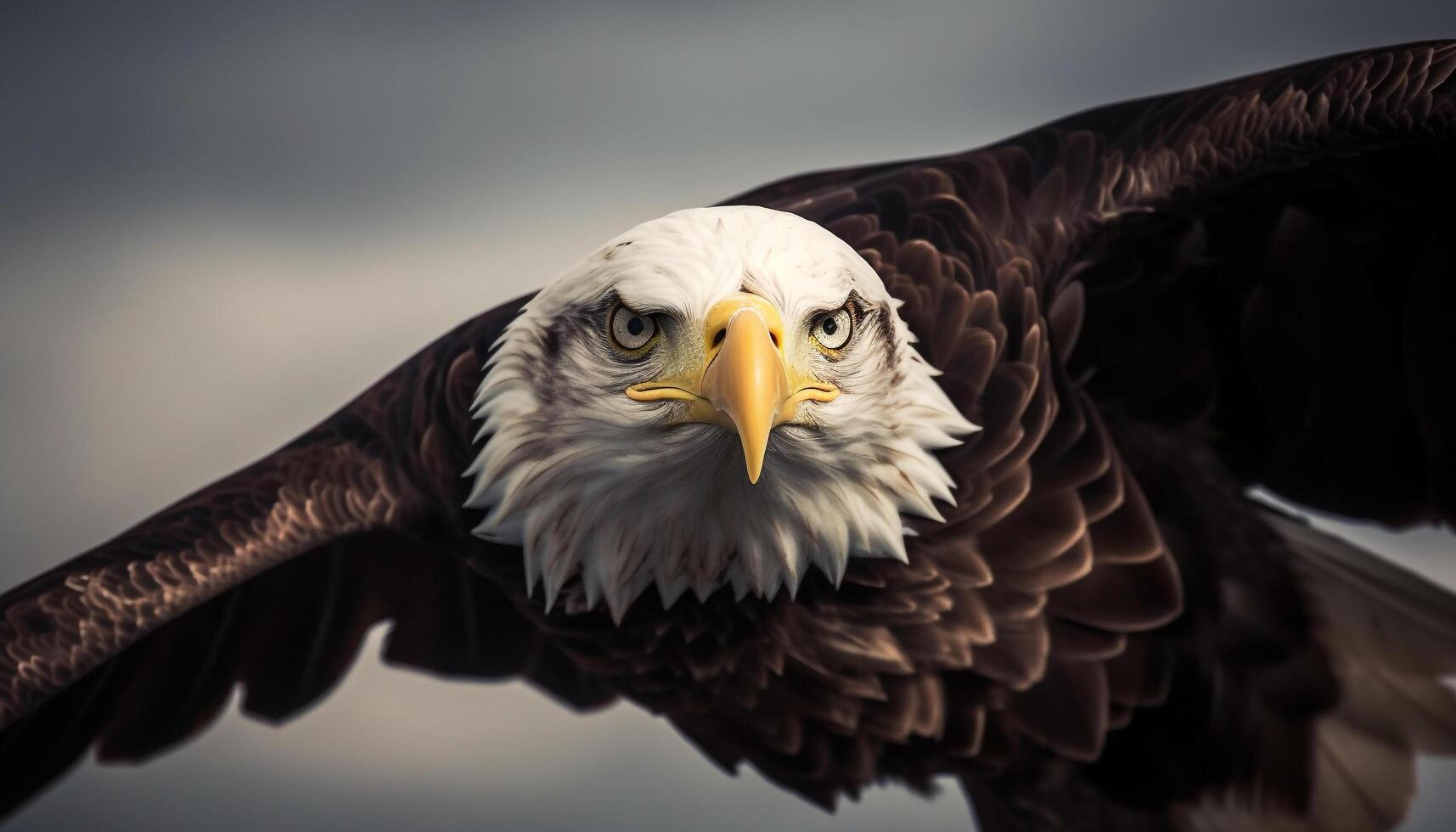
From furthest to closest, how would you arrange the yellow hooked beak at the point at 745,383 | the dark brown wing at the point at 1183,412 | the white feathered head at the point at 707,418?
the dark brown wing at the point at 1183,412 → the white feathered head at the point at 707,418 → the yellow hooked beak at the point at 745,383

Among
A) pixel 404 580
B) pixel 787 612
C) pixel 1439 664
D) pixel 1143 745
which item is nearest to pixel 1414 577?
pixel 1439 664

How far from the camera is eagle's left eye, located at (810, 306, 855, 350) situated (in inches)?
64.9

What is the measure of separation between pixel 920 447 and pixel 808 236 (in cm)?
31

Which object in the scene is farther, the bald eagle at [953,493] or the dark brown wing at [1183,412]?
the dark brown wing at [1183,412]

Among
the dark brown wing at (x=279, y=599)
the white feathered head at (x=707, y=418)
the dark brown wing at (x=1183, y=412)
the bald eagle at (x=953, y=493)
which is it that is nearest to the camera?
the white feathered head at (x=707, y=418)

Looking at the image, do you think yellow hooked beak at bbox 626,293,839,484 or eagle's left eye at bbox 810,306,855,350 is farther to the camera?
eagle's left eye at bbox 810,306,855,350

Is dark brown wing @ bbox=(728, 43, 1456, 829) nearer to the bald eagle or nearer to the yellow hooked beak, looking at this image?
the bald eagle

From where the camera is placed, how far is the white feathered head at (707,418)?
1598 mm

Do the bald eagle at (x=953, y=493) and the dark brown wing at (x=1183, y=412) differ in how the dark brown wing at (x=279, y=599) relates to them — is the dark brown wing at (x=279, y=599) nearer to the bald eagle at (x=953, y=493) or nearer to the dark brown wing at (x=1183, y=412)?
the bald eagle at (x=953, y=493)

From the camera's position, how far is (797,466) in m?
1.72

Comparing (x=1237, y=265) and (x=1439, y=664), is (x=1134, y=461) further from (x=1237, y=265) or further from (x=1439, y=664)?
(x=1439, y=664)

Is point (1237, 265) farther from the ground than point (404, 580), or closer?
farther from the ground

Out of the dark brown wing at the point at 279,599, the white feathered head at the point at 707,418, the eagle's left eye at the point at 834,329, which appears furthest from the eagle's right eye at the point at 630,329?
the dark brown wing at the point at 279,599

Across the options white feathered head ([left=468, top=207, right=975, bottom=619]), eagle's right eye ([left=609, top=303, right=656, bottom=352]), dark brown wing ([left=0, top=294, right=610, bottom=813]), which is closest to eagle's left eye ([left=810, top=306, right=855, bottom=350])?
white feathered head ([left=468, top=207, right=975, bottom=619])
